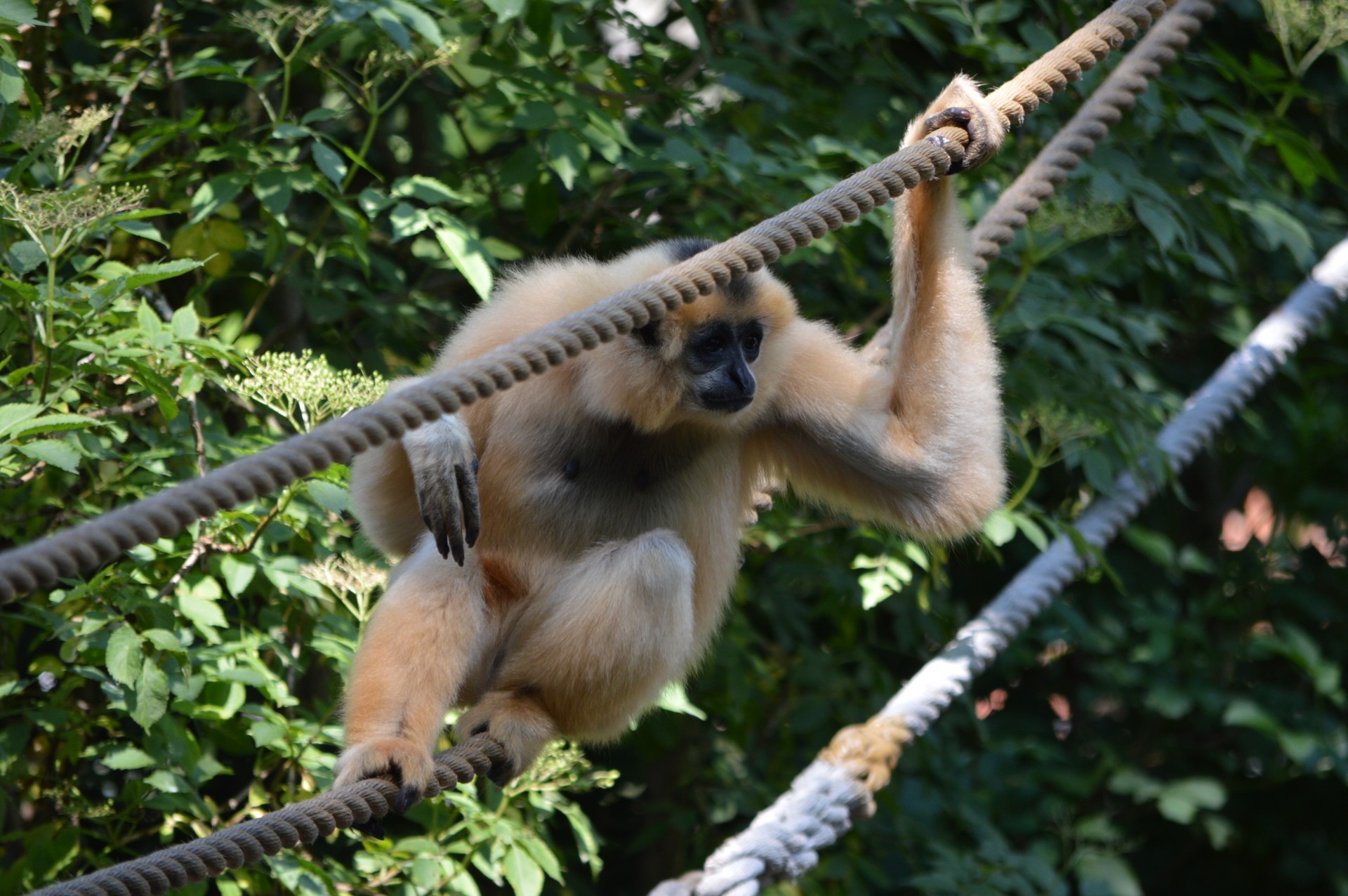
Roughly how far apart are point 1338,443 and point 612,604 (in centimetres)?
508

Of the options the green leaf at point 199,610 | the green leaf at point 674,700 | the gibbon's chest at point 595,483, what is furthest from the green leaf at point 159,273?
the green leaf at point 674,700

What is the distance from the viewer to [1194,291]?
17.5ft

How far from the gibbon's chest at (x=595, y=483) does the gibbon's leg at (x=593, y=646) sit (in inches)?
6.1

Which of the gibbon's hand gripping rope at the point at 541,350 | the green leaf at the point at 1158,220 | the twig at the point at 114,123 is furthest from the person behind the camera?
the green leaf at the point at 1158,220

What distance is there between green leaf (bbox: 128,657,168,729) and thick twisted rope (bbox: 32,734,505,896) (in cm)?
42

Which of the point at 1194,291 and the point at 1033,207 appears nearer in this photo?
the point at 1033,207

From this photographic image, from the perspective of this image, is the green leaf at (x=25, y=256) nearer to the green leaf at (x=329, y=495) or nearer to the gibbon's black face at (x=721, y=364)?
the green leaf at (x=329, y=495)

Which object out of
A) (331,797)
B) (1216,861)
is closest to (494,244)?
(331,797)

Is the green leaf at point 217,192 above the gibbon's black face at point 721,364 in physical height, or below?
above

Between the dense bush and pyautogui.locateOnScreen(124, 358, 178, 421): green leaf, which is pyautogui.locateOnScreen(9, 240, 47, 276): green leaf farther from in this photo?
pyautogui.locateOnScreen(124, 358, 178, 421): green leaf

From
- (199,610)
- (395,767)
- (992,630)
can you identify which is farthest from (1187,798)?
(199,610)

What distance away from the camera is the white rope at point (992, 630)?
357cm

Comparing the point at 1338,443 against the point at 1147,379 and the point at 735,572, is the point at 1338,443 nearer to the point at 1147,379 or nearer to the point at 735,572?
the point at 1147,379

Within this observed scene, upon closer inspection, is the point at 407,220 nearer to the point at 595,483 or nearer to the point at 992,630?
the point at 595,483
